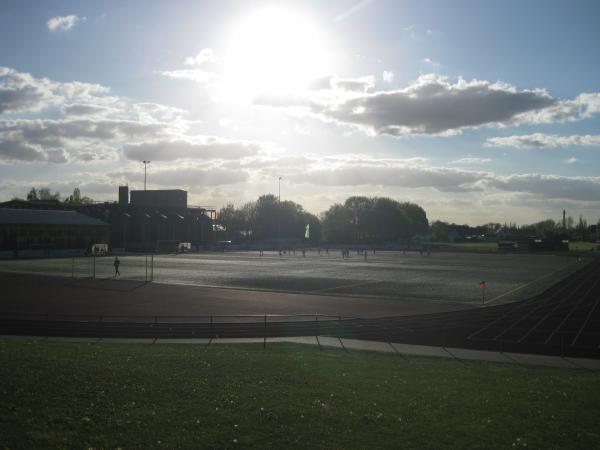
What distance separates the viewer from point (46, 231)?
89.5 m

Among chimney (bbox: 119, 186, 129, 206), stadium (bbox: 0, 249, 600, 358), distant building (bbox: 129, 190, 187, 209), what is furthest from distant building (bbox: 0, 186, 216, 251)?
stadium (bbox: 0, 249, 600, 358)

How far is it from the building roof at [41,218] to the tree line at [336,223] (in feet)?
243

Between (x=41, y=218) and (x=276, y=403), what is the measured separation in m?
90.2

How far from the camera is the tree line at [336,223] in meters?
171

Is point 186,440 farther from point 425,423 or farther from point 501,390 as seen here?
point 501,390

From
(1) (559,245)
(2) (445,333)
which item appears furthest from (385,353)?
(1) (559,245)

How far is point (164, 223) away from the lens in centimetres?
11994

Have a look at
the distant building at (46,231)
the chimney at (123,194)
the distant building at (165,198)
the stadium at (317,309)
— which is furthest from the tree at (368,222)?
the stadium at (317,309)

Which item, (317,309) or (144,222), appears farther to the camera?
(144,222)

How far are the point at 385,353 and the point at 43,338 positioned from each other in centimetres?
1407

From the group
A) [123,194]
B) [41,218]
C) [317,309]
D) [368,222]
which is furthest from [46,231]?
[368,222]

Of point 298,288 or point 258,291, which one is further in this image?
point 298,288

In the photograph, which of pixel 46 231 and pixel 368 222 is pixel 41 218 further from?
pixel 368 222

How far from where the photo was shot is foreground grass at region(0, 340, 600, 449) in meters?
10.2
